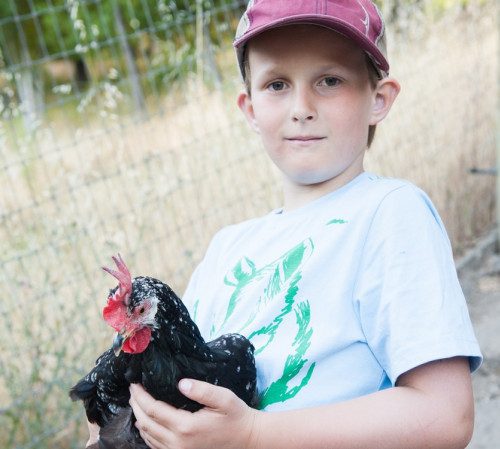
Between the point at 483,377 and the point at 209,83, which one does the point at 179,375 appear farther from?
the point at 209,83

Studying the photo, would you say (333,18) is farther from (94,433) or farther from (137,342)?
(94,433)

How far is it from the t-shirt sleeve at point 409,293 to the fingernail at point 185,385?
14.0 inches

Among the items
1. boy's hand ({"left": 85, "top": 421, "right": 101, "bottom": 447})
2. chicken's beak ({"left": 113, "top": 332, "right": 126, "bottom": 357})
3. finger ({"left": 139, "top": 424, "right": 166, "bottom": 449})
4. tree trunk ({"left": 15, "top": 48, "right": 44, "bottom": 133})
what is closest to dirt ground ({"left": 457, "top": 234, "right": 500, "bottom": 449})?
boy's hand ({"left": 85, "top": 421, "right": 101, "bottom": 447})

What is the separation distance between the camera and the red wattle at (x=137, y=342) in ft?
4.99

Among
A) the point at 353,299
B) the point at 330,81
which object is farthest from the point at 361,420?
the point at 330,81

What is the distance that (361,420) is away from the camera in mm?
1361

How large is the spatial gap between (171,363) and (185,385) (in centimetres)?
14

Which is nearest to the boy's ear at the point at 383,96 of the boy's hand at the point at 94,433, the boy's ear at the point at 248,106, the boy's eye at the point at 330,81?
the boy's eye at the point at 330,81

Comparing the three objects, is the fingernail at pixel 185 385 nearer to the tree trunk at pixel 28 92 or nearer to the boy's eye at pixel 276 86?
the boy's eye at pixel 276 86

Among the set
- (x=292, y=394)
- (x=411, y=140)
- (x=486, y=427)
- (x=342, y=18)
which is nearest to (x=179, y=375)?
(x=292, y=394)

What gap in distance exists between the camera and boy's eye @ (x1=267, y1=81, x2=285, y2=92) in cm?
167

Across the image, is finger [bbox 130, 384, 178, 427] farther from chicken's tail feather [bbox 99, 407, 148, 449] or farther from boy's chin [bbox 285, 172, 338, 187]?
boy's chin [bbox 285, 172, 338, 187]

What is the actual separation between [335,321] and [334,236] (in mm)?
181

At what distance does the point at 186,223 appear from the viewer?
165 inches
